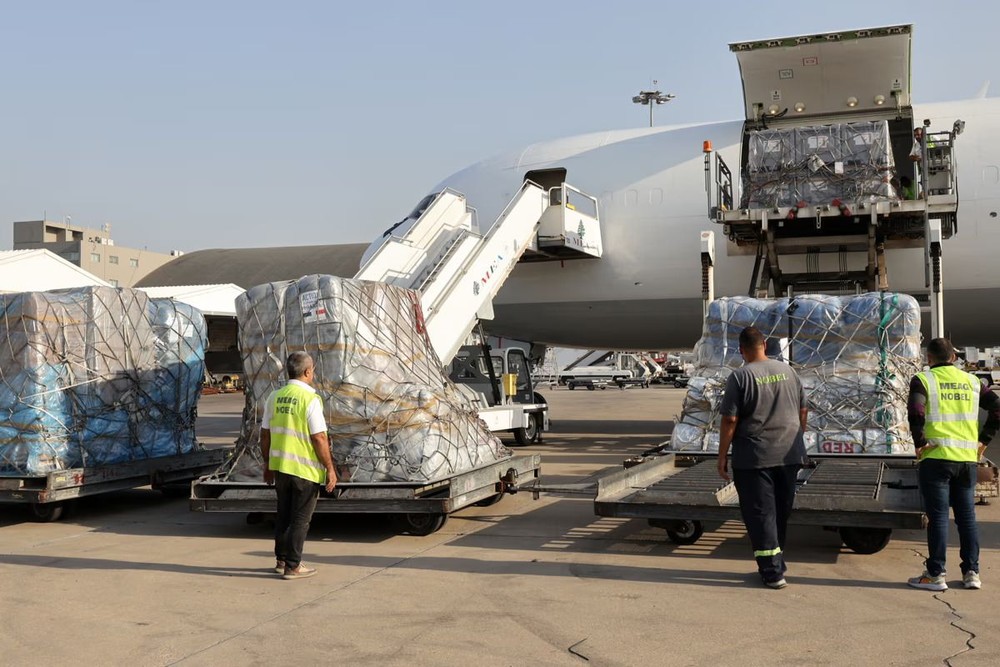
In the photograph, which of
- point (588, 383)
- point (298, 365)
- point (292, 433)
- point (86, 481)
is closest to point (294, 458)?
point (292, 433)

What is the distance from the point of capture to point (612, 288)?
15930 mm

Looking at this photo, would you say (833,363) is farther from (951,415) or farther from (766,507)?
(766,507)

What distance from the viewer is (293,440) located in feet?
21.0

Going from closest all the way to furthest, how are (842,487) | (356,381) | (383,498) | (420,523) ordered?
1. (842,487)
2. (383,498)
3. (420,523)
4. (356,381)

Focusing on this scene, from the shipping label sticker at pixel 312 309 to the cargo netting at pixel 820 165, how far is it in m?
7.14

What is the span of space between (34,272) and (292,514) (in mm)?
→ 15717

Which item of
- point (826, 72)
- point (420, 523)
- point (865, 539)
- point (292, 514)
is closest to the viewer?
point (292, 514)

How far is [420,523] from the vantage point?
792 cm

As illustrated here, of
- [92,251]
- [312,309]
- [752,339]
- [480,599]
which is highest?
[92,251]

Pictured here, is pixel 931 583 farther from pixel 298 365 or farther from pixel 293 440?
pixel 298 365

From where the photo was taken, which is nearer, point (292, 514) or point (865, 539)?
point (292, 514)

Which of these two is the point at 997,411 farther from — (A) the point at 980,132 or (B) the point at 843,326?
(A) the point at 980,132

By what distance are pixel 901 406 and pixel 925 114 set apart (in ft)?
24.3

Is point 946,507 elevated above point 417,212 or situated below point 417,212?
below
